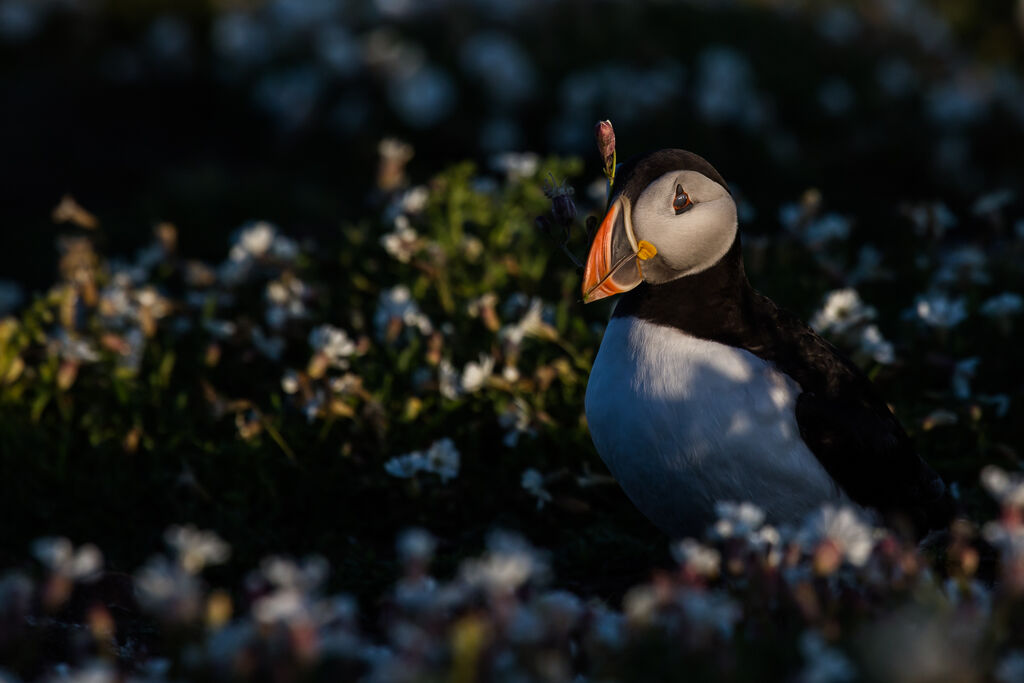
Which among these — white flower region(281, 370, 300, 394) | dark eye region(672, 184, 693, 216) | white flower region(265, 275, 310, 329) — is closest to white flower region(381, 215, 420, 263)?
white flower region(265, 275, 310, 329)

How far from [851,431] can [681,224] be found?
755mm

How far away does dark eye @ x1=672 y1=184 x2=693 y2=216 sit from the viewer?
3.22 metres

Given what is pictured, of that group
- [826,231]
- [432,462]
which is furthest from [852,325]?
[432,462]

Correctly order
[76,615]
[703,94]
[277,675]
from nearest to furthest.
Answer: [277,675]
[76,615]
[703,94]

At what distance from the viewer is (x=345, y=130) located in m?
8.70

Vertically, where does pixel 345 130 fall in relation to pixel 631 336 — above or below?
above

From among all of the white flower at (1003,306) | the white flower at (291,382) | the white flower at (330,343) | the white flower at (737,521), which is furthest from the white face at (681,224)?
the white flower at (1003,306)

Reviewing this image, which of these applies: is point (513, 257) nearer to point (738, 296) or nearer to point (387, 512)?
point (387, 512)

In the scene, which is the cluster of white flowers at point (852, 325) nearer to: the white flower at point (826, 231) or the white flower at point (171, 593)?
the white flower at point (826, 231)

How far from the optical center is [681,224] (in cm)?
322

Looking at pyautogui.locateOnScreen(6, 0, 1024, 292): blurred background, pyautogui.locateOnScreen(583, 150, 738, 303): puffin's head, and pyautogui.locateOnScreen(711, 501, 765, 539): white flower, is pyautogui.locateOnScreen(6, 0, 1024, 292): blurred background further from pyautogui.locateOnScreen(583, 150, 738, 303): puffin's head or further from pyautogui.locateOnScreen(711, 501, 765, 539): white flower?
pyautogui.locateOnScreen(711, 501, 765, 539): white flower

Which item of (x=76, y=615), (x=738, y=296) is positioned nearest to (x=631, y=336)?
(x=738, y=296)

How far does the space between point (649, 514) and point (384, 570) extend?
1.03 meters

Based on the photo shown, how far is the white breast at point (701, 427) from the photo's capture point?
3146mm
